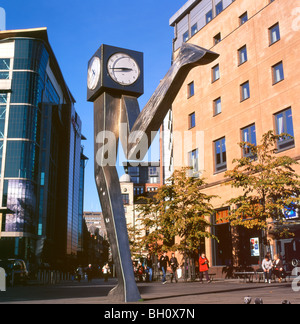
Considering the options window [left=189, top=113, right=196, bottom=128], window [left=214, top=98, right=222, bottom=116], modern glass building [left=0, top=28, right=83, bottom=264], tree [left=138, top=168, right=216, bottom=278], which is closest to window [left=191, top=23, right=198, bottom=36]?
A: window [left=189, top=113, right=196, bottom=128]

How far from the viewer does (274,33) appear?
1069 inches

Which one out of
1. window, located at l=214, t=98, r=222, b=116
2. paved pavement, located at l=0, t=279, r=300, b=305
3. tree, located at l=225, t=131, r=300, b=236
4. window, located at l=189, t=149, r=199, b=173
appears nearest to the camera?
paved pavement, located at l=0, t=279, r=300, b=305

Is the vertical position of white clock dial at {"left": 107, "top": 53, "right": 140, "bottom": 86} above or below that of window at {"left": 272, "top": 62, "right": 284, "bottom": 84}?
below

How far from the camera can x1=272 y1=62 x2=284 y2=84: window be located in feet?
85.5

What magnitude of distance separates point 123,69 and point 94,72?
76cm

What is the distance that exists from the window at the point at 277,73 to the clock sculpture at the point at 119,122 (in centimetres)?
1906

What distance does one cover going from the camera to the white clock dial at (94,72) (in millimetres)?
9305

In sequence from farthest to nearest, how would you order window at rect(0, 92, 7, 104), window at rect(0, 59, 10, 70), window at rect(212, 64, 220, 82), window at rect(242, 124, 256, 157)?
window at rect(0, 59, 10, 70) < window at rect(0, 92, 7, 104) < window at rect(212, 64, 220, 82) < window at rect(242, 124, 256, 157)

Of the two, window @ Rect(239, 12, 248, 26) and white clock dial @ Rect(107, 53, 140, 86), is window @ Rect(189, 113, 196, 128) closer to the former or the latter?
window @ Rect(239, 12, 248, 26)

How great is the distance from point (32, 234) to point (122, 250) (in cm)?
5826

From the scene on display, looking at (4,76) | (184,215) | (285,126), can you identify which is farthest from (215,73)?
(4,76)

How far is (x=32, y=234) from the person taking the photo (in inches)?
2473

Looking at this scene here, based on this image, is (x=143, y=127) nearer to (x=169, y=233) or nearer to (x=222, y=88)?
(x=169, y=233)

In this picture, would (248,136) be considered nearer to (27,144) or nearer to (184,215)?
(184,215)
